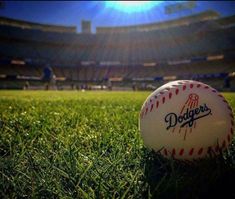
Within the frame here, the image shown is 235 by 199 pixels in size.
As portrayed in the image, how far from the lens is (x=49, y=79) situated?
32281 mm

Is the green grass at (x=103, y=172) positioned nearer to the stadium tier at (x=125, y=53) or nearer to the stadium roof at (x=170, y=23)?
the stadium tier at (x=125, y=53)

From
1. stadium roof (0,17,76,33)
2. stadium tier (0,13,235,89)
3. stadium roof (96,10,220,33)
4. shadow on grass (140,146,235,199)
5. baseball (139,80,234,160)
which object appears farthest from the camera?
stadium roof (96,10,220,33)

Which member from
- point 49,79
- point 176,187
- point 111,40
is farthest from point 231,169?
point 111,40

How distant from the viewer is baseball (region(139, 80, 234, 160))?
213 centimetres

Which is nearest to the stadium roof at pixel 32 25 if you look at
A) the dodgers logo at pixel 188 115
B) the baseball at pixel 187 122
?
the baseball at pixel 187 122

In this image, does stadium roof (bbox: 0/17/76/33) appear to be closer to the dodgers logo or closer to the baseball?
the baseball

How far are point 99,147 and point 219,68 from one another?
146 feet

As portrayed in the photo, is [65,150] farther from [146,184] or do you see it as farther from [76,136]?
[146,184]

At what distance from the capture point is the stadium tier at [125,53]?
148 ft

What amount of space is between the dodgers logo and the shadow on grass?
26cm

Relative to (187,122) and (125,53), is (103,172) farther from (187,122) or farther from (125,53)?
(125,53)

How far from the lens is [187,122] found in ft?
7.04

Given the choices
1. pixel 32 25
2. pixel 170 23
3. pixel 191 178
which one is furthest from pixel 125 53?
pixel 191 178

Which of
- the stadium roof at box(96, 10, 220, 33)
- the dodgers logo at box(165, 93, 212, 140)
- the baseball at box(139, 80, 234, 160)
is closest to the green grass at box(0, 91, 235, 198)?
the baseball at box(139, 80, 234, 160)
